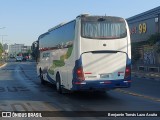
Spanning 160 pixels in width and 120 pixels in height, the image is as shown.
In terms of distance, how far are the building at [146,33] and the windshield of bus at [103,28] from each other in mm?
29297

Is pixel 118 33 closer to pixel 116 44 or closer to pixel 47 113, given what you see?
pixel 116 44

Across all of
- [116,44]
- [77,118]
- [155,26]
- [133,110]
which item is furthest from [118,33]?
[155,26]

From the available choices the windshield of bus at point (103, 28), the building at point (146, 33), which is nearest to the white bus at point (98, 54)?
the windshield of bus at point (103, 28)

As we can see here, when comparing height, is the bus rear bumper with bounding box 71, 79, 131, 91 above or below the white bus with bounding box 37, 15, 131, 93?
below

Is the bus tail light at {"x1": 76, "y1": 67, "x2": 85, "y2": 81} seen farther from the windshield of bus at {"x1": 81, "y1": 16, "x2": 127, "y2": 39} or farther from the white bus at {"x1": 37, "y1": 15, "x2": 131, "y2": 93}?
the windshield of bus at {"x1": 81, "y1": 16, "x2": 127, "y2": 39}

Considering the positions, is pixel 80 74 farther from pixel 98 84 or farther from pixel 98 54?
pixel 98 54

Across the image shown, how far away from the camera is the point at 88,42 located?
1638cm

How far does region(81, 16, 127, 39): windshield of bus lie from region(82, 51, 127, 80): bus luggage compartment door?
2.36 feet

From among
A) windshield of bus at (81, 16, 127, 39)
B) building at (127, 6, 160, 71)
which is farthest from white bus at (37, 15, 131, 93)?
building at (127, 6, 160, 71)

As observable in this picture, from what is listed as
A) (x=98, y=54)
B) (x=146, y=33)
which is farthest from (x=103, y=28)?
(x=146, y=33)

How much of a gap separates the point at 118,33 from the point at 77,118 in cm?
583

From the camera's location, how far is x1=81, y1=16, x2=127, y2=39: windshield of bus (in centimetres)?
1653

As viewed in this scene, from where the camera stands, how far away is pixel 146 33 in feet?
174

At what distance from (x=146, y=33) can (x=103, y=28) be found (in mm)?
37245
